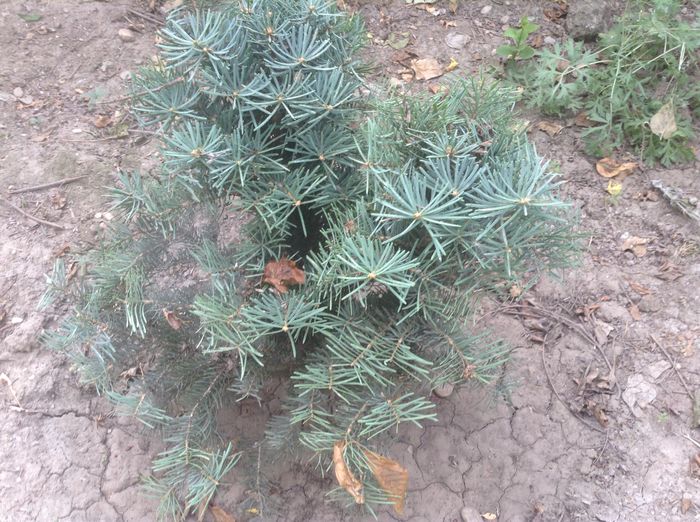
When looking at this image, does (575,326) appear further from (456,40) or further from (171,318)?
(456,40)

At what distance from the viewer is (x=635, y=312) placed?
8.28 feet

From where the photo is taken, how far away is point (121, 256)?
5.52ft

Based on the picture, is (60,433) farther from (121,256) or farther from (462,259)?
(462,259)

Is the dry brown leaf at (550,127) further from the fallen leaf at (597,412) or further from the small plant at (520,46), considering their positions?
the fallen leaf at (597,412)

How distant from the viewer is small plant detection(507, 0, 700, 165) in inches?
114

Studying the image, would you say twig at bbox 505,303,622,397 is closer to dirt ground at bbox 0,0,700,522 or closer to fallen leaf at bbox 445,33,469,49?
dirt ground at bbox 0,0,700,522

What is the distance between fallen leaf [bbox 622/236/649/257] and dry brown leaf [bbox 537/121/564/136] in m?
0.75

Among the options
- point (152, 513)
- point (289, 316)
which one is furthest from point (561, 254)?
point (152, 513)

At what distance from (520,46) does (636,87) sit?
0.66 m

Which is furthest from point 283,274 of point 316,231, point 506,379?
point 506,379

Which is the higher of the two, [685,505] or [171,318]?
[171,318]

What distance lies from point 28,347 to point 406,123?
188cm

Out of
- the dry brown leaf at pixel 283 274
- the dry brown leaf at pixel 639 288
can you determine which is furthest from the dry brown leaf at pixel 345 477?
the dry brown leaf at pixel 639 288

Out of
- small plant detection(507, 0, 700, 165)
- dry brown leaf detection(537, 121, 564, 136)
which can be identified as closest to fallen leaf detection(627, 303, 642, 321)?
small plant detection(507, 0, 700, 165)
